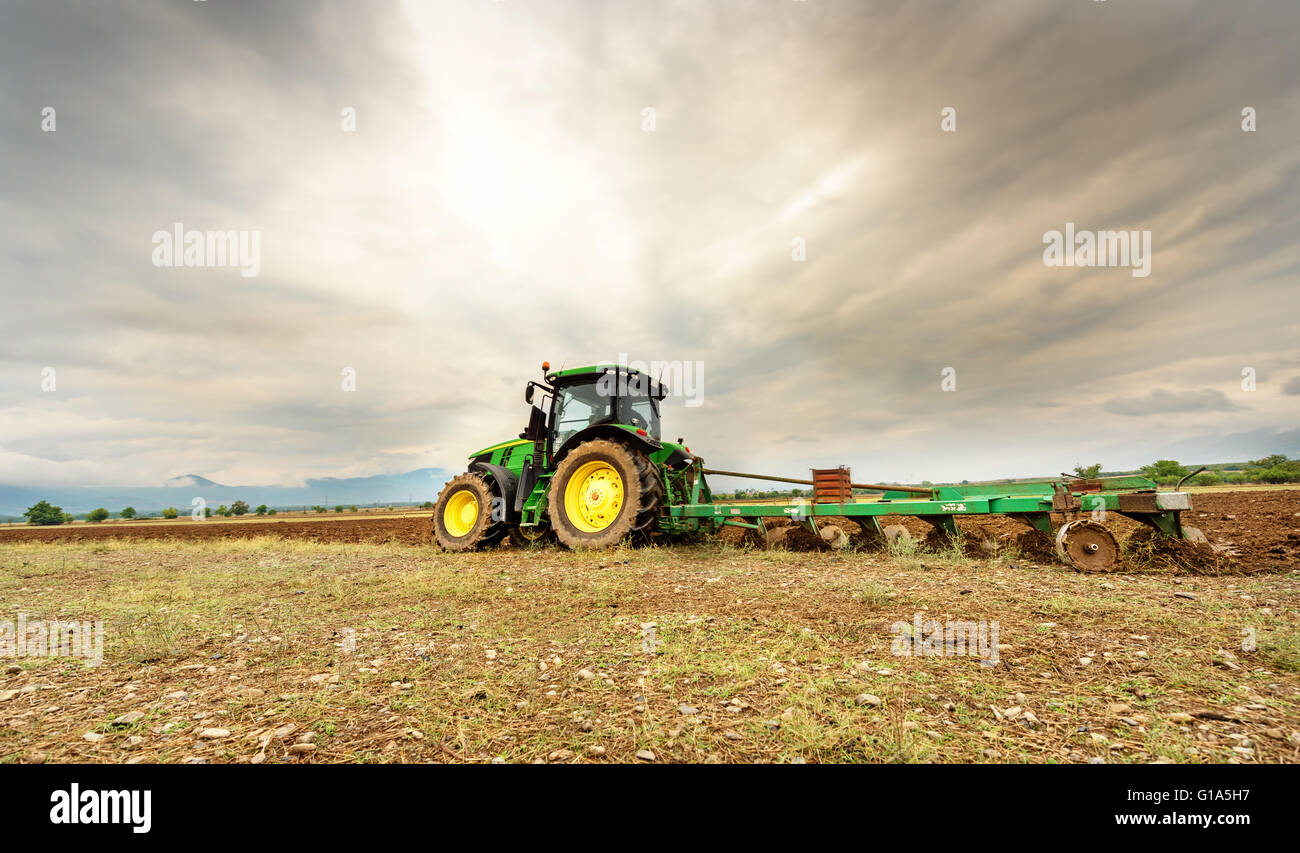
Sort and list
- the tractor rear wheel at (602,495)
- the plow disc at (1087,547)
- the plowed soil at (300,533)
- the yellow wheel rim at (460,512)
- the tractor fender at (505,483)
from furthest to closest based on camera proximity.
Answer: the plowed soil at (300,533), the yellow wheel rim at (460,512), the tractor fender at (505,483), the tractor rear wheel at (602,495), the plow disc at (1087,547)

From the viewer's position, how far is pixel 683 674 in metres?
2.78

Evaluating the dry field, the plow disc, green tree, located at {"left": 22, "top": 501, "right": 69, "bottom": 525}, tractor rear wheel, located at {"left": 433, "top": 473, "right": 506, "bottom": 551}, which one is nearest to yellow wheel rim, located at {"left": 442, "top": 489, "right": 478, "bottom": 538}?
tractor rear wheel, located at {"left": 433, "top": 473, "right": 506, "bottom": 551}

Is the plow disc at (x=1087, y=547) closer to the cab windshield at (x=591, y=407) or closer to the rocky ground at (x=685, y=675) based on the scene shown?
the rocky ground at (x=685, y=675)

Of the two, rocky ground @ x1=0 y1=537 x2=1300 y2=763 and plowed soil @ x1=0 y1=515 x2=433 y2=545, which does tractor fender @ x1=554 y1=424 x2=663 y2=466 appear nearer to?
rocky ground @ x1=0 y1=537 x2=1300 y2=763

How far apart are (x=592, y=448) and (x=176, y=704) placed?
5.93 meters

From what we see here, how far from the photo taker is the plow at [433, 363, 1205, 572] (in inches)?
226

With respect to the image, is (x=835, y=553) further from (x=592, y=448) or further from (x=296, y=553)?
(x=296, y=553)

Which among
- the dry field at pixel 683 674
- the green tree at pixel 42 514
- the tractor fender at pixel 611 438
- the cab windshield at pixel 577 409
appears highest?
the cab windshield at pixel 577 409

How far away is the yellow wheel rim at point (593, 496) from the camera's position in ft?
27.1

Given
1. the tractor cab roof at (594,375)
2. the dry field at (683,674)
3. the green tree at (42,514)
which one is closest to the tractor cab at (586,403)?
the tractor cab roof at (594,375)

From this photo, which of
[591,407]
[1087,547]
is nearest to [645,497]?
[591,407]

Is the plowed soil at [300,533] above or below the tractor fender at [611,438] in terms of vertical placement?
below

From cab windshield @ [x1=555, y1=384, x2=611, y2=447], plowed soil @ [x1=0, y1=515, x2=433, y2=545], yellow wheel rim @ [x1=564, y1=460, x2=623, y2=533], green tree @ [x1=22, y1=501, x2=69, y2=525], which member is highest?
cab windshield @ [x1=555, y1=384, x2=611, y2=447]

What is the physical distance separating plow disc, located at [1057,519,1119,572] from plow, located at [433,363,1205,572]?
0.4 inches
